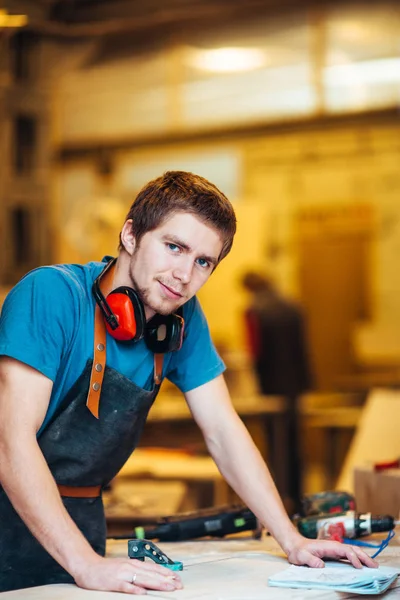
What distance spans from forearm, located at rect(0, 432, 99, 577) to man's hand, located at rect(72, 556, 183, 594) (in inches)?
0.7

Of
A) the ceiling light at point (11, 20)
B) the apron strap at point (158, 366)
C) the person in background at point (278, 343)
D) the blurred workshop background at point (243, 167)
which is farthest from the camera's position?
the person in background at point (278, 343)

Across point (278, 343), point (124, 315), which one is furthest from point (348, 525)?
point (278, 343)

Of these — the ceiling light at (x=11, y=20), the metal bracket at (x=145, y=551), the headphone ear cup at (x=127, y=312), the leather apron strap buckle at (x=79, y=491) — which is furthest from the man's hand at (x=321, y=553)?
the ceiling light at (x=11, y=20)

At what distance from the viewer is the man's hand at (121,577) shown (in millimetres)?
1989

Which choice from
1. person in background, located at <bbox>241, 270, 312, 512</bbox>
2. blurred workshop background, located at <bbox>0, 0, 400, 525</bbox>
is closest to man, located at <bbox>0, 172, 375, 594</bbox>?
blurred workshop background, located at <bbox>0, 0, 400, 525</bbox>

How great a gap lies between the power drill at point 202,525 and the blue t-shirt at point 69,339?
1.39 feet

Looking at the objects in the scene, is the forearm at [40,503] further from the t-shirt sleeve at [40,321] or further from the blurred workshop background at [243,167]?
the blurred workshop background at [243,167]

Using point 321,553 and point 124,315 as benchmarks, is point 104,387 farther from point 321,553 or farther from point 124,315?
point 321,553

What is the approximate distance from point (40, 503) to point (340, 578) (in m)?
0.68

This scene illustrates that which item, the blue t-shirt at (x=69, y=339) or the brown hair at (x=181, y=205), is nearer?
the blue t-shirt at (x=69, y=339)

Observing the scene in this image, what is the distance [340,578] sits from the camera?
2111 mm

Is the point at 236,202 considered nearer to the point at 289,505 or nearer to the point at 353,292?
the point at 353,292

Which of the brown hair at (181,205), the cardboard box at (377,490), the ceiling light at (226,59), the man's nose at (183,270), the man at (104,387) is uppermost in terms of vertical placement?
the ceiling light at (226,59)

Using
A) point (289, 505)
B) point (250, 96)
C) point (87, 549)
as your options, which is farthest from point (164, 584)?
point (250, 96)
